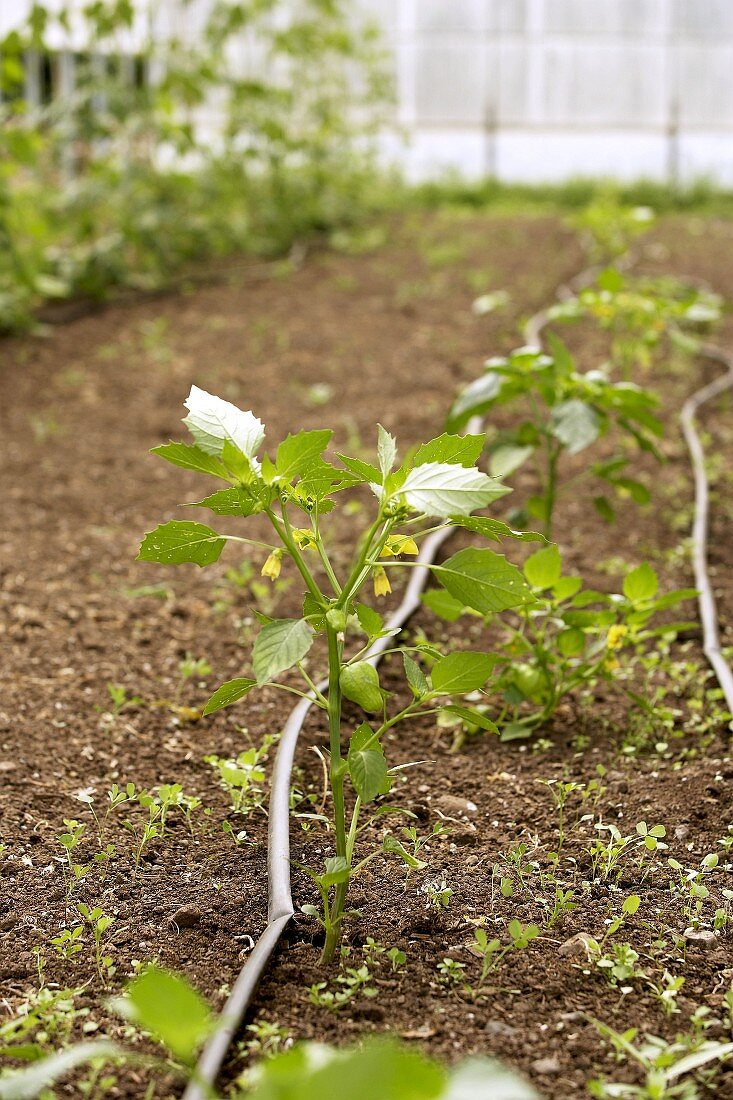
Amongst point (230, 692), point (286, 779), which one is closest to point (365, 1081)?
point (230, 692)

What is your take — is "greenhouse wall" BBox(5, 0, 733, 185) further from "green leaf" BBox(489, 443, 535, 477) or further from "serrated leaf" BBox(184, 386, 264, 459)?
"serrated leaf" BBox(184, 386, 264, 459)

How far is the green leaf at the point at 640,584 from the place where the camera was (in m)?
1.92

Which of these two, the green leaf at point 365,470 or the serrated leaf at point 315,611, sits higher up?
the green leaf at point 365,470

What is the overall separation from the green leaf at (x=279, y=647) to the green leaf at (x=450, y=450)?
0.78 ft

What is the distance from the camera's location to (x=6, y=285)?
4.78 meters

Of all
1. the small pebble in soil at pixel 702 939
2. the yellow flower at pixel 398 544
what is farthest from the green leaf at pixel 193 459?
the small pebble in soil at pixel 702 939

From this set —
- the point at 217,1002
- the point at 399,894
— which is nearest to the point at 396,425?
the point at 399,894

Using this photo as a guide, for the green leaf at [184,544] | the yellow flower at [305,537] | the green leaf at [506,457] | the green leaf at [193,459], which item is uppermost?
the green leaf at [193,459]

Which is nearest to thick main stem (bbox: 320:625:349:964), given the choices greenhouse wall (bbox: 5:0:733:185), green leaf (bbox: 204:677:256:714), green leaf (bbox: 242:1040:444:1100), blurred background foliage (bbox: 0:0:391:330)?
green leaf (bbox: 204:677:256:714)

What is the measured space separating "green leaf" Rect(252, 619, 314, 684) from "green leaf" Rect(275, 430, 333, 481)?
0.18 meters

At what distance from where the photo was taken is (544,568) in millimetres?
1886

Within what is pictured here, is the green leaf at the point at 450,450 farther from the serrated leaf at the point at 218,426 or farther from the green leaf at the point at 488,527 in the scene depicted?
the serrated leaf at the point at 218,426

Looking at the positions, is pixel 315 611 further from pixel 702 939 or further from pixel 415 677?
pixel 702 939

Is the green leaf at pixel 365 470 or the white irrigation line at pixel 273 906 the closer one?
the white irrigation line at pixel 273 906
